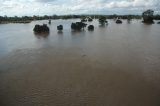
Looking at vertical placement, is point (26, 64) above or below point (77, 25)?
below

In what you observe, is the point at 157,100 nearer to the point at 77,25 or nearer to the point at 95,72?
the point at 95,72

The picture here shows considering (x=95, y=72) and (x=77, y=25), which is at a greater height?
(x=77, y=25)

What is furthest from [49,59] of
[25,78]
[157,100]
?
[157,100]

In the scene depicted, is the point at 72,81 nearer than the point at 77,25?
Yes

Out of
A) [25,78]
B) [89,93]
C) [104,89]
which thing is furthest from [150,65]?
[25,78]

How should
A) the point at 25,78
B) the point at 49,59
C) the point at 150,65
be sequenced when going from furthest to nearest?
the point at 49,59, the point at 150,65, the point at 25,78

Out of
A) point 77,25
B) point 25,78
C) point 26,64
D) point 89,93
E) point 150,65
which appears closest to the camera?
point 89,93

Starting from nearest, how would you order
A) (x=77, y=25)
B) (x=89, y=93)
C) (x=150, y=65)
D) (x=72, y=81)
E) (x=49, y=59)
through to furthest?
(x=89, y=93)
(x=72, y=81)
(x=150, y=65)
(x=49, y=59)
(x=77, y=25)

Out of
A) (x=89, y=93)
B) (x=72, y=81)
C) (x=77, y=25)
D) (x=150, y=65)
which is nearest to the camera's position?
(x=89, y=93)

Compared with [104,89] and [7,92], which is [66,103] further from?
[7,92]
